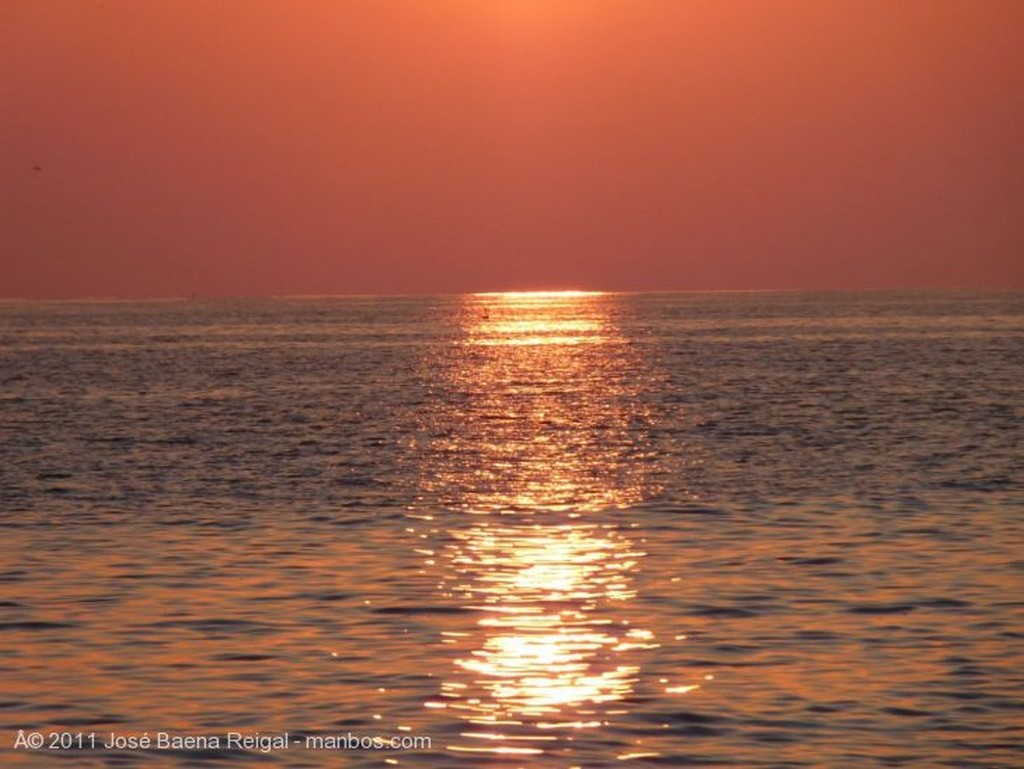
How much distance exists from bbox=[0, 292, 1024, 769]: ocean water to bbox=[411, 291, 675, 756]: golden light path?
0.07 m

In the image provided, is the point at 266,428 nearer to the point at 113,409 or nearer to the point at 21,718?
the point at 113,409

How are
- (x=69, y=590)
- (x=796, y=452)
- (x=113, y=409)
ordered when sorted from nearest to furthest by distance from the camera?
(x=69, y=590) → (x=796, y=452) → (x=113, y=409)

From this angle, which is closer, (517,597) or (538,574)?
(517,597)

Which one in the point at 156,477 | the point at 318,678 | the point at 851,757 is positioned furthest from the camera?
the point at 156,477

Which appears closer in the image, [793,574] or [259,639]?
[259,639]

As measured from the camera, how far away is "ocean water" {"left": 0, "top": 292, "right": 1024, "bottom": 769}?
17469 millimetres

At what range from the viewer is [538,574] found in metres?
26.3

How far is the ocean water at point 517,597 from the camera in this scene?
17469 millimetres

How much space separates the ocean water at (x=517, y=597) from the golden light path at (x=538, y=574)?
0.07 meters

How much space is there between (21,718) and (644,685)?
6.10m

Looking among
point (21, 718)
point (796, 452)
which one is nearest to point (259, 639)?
point (21, 718)

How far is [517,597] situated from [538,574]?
6.69ft

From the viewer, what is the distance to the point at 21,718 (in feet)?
59.5

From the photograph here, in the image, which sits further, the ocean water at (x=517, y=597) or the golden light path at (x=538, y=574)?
the golden light path at (x=538, y=574)
